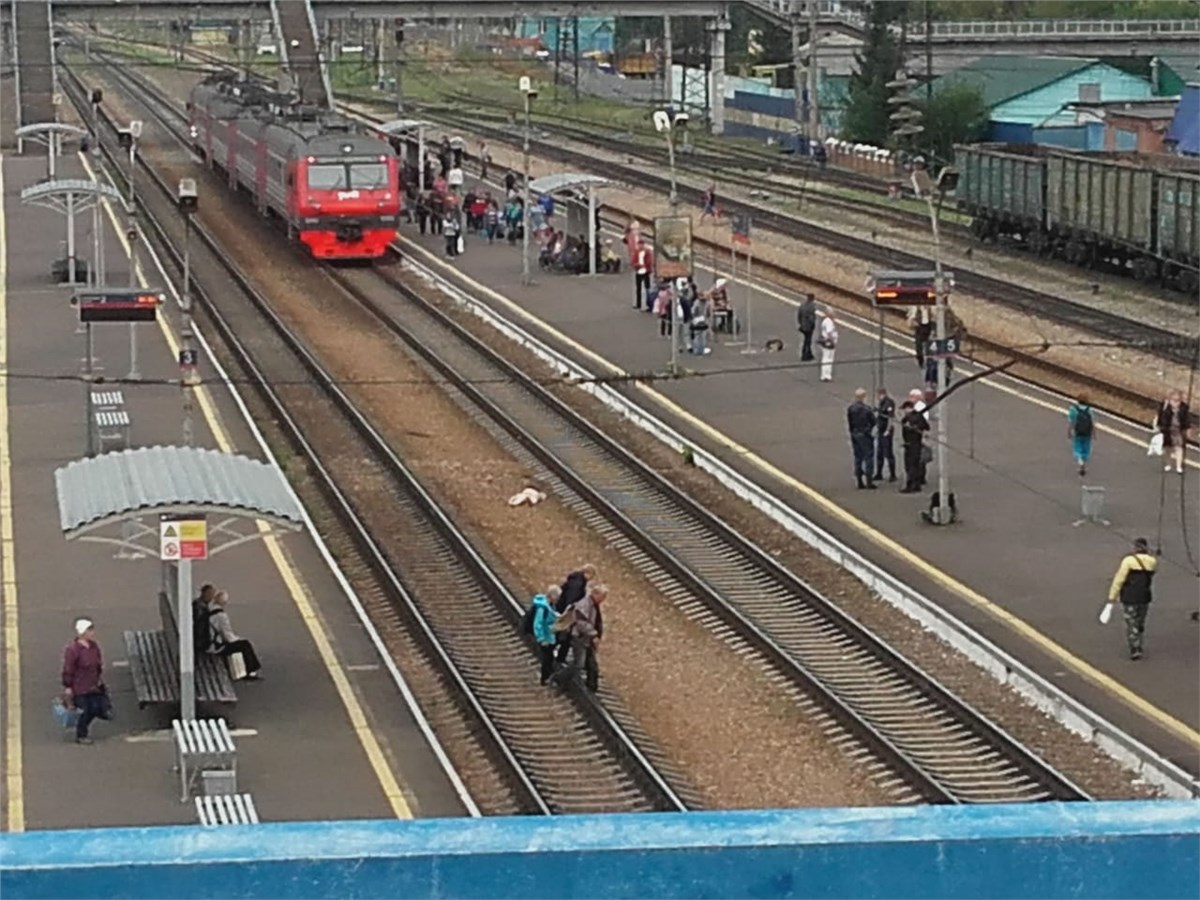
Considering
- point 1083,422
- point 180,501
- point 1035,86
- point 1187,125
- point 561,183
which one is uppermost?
point 1035,86

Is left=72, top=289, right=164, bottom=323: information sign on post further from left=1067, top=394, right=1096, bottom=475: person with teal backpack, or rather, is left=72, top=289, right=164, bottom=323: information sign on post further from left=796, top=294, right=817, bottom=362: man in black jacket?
left=796, top=294, right=817, bottom=362: man in black jacket

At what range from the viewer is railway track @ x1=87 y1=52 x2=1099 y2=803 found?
15945 mm

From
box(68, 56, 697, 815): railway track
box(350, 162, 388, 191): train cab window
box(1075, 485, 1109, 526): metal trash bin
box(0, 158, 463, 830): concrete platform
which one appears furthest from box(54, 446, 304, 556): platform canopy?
box(350, 162, 388, 191): train cab window

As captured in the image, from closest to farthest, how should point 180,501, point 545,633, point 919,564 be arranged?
point 180,501 → point 545,633 → point 919,564

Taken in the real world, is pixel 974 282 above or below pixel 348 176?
below

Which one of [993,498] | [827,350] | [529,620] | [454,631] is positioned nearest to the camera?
[529,620]

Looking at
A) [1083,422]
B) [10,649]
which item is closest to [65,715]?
[10,649]

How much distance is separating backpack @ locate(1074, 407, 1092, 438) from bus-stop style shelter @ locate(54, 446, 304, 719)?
31.3 feet

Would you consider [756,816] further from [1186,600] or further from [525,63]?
[525,63]

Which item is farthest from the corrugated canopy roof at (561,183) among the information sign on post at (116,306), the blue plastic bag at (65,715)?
the blue plastic bag at (65,715)

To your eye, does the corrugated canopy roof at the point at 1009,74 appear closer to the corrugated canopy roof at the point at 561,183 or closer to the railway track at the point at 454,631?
the corrugated canopy roof at the point at 561,183

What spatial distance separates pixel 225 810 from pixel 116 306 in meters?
12.7

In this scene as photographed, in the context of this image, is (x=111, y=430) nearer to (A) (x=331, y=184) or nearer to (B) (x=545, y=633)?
(B) (x=545, y=633)

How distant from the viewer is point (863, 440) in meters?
24.6
